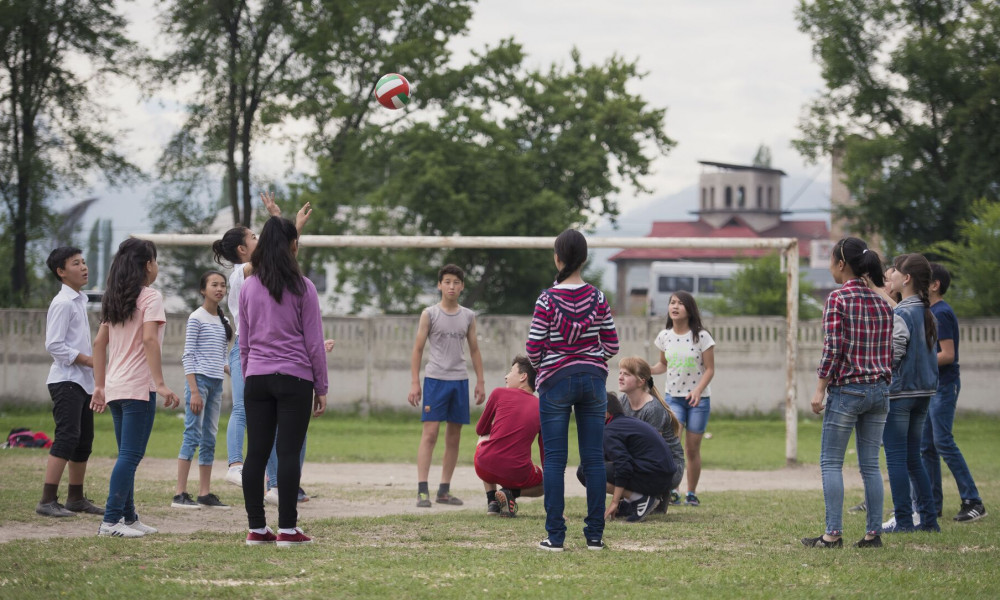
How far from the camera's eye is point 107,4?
25734 mm

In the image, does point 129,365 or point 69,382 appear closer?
point 129,365

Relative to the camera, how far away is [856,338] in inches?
268

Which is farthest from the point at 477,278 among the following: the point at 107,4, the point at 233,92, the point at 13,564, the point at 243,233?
the point at 13,564

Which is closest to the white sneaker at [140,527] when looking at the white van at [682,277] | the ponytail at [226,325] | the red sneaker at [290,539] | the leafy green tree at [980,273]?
the red sneaker at [290,539]

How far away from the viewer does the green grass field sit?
17.3 ft

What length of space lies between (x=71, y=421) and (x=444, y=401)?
3303mm

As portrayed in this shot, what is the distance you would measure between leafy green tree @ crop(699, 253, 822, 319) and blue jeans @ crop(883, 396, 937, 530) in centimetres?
2278

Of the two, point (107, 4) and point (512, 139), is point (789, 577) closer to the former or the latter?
point (107, 4)

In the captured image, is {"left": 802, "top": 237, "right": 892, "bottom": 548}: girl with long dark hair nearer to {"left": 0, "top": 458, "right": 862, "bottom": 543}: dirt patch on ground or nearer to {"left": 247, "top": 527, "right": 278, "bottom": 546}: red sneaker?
{"left": 247, "top": 527, "right": 278, "bottom": 546}: red sneaker

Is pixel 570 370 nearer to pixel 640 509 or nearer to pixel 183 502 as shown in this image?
pixel 640 509

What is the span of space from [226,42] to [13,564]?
77.6 feet

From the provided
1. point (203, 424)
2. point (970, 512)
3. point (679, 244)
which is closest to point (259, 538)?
point (203, 424)

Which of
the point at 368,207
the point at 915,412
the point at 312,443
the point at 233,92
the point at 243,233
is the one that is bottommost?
the point at 312,443

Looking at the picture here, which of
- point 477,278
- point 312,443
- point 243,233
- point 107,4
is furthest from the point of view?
point 477,278
